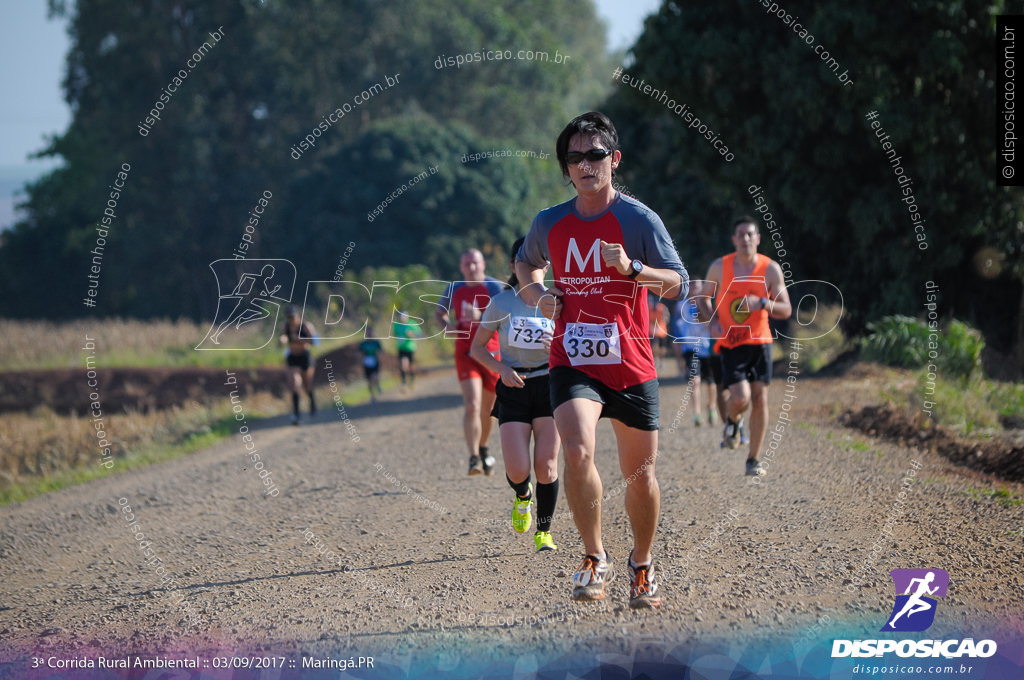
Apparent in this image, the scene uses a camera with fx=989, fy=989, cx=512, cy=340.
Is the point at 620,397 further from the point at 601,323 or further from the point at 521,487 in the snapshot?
the point at 521,487

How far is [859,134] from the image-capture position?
15625 mm

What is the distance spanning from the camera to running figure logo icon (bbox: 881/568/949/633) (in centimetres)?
442

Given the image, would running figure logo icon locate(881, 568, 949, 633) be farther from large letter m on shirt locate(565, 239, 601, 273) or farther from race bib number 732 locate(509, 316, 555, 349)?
race bib number 732 locate(509, 316, 555, 349)

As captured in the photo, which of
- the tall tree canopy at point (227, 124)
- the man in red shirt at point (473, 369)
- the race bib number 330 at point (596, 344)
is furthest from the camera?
the tall tree canopy at point (227, 124)

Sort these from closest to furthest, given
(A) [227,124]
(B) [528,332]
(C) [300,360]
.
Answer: (B) [528,332]
(C) [300,360]
(A) [227,124]

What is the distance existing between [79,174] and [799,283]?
3332 cm

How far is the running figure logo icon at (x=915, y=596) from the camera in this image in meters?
4.42

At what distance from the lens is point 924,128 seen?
14078mm

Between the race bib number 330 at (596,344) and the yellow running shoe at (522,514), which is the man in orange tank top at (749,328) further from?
the race bib number 330 at (596,344)

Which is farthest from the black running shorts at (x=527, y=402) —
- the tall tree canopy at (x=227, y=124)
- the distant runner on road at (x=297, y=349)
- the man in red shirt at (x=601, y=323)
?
the tall tree canopy at (x=227, y=124)

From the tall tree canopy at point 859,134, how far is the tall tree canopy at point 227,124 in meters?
18.9

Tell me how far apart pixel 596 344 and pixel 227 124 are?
38.2 meters

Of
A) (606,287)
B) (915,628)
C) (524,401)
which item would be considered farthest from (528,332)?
(915,628)

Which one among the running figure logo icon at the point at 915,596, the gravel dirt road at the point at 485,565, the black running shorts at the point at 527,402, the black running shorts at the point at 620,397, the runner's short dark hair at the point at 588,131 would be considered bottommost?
the gravel dirt road at the point at 485,565
